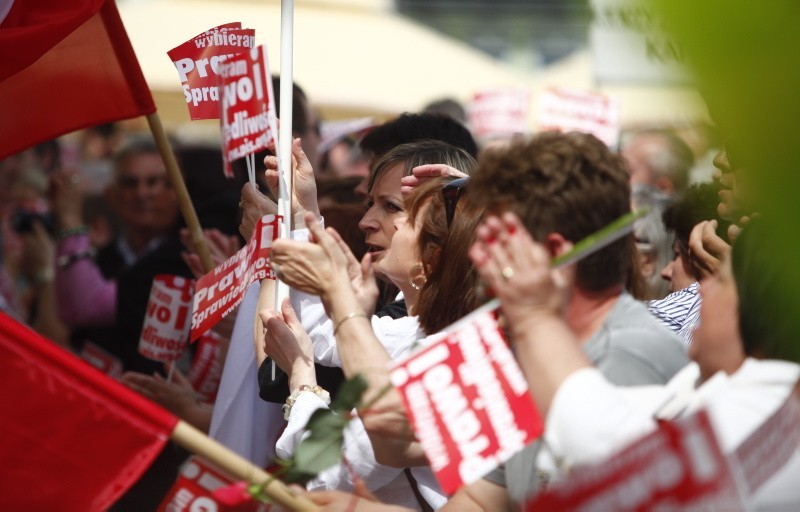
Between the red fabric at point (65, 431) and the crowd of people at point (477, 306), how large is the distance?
16.7 inches

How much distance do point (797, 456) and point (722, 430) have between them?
0.13 m

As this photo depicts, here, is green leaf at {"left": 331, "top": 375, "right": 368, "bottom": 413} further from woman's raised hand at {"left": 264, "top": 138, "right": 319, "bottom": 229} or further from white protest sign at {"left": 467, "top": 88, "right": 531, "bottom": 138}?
white protest sign at {"left": 467, "top": 88, "right": 531, "bottom": 138}

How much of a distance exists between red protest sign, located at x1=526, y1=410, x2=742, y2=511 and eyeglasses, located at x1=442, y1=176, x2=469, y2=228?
57.4 inches

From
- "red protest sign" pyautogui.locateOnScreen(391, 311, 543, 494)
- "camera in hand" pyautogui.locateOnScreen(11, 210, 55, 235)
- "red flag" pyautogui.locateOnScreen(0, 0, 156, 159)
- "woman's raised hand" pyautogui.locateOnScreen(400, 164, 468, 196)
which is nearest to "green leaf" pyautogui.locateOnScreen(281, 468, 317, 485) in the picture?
"red protest sign" pyautogui.locateOnScreen(391, 311, 543, 494)

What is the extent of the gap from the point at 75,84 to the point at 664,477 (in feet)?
10.1

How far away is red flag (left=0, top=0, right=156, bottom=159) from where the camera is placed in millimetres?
4227

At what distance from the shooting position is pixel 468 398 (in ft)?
7.38

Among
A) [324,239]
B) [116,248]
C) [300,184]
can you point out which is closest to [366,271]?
[324,239]

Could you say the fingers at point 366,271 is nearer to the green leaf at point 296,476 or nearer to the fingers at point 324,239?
the fingers at point 324,239

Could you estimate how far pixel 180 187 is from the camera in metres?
4.18

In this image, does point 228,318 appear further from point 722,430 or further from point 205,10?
point 205,10

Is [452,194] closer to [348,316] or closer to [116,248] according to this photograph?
[348,316]

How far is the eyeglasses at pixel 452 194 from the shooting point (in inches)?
131

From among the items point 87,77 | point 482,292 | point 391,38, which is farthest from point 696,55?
point 391,38
